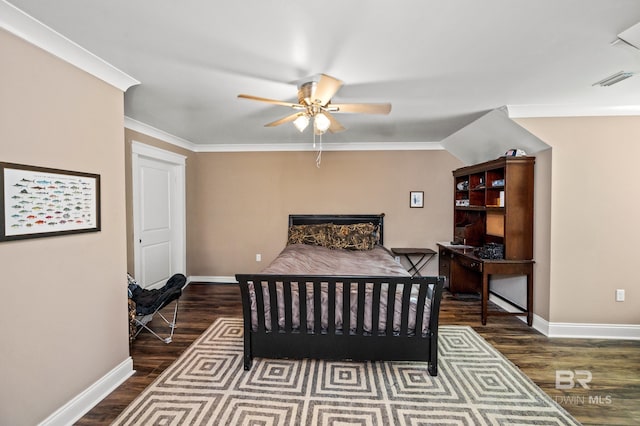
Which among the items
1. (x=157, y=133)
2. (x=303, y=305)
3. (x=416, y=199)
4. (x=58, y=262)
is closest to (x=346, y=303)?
(x=303, y=305)

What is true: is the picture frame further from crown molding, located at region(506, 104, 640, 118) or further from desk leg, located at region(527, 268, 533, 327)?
desk leg, located at region(527, 268, 533, 327)

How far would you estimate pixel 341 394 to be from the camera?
82.7 inches

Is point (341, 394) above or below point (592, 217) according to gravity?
below

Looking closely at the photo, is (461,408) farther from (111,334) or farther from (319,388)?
(111,334)

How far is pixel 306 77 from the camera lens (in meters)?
2.22

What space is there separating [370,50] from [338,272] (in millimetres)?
2052

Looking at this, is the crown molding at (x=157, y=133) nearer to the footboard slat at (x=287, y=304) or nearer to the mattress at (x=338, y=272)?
the mattress at (x=338, y=272)

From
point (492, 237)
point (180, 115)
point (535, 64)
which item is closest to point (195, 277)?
point (180, 115)

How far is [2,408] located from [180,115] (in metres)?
2.77

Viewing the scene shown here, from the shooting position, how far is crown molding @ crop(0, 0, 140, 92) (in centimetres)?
148

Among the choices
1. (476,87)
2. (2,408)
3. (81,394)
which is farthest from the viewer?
(476,87)

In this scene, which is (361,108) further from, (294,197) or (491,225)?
(491,225)

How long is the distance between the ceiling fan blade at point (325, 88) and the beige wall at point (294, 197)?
268cm

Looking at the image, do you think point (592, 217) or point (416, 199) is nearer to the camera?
point (592, 217)
